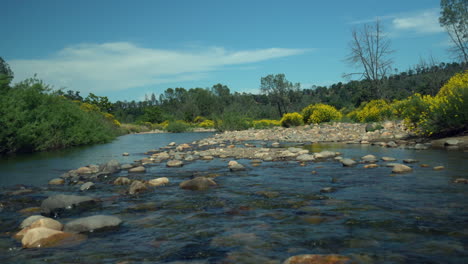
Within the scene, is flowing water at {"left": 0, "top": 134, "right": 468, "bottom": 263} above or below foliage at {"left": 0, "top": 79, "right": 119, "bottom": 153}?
below

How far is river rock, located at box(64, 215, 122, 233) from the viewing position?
3.63m

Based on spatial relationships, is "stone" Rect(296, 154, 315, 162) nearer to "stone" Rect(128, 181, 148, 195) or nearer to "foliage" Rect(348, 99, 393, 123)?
"stone" Rect(128, 181, 148, 195)

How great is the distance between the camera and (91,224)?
3.68 meters

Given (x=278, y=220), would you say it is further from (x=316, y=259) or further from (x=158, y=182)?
(x=158, y=182)

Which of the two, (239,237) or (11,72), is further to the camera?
(11,72)

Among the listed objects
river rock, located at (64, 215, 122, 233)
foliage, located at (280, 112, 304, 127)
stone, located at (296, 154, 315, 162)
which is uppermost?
foliage, located at (280, 112, 304, 127)

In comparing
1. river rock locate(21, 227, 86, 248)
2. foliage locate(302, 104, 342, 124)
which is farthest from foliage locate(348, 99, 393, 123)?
river rock locate(21, 227, 86, 248)

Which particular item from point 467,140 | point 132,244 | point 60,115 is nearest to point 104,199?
point 132,244

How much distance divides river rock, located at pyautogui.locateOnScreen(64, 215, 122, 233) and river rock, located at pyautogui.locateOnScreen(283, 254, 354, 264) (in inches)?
90.8

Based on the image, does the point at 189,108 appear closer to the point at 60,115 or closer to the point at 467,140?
the point at 60,115

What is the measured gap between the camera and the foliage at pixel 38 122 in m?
14.8

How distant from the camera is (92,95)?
72.1 m

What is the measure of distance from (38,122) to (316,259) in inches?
717

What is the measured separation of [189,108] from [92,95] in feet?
79.9
